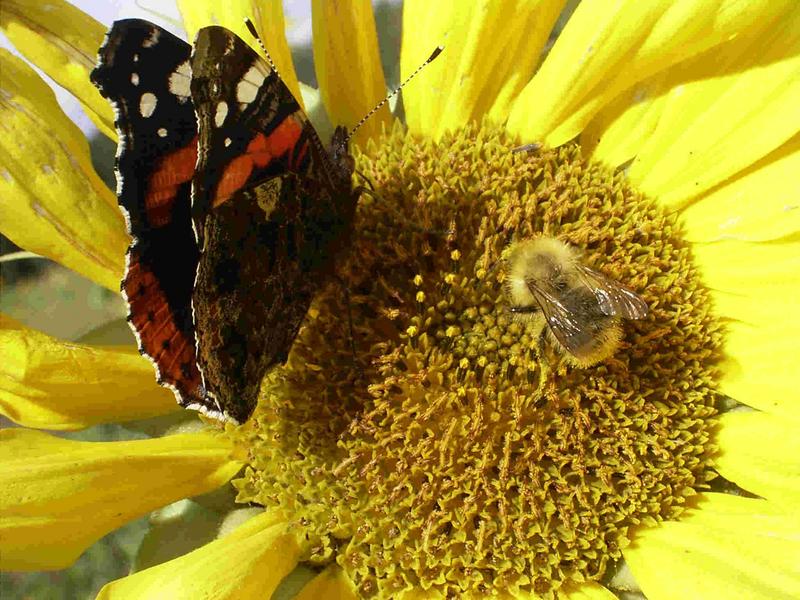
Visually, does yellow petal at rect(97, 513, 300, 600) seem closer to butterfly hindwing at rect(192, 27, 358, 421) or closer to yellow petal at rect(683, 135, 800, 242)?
butterfly hindwing at rect(192, 27, 358, 421)

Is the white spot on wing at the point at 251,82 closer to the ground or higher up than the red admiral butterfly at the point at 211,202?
higher up

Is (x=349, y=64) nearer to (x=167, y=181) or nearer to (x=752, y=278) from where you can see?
(x=167, y=181)

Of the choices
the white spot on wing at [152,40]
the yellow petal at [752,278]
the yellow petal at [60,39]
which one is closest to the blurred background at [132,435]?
the yellow petal at [60,39]

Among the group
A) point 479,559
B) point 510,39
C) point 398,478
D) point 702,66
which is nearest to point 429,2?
point 510,39

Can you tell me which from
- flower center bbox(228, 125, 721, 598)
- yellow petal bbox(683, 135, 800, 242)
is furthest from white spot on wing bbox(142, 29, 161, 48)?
yellow petal bbox(683, 135, 800, 242)

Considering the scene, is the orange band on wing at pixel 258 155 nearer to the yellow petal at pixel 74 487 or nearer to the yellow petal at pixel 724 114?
the yellow petal at pixel 74 487

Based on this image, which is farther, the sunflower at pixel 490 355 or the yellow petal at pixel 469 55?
the yellow petal at pixel 469 55

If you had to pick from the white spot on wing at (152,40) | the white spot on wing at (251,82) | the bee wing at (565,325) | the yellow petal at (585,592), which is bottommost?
the yellow petal at (585,592)
